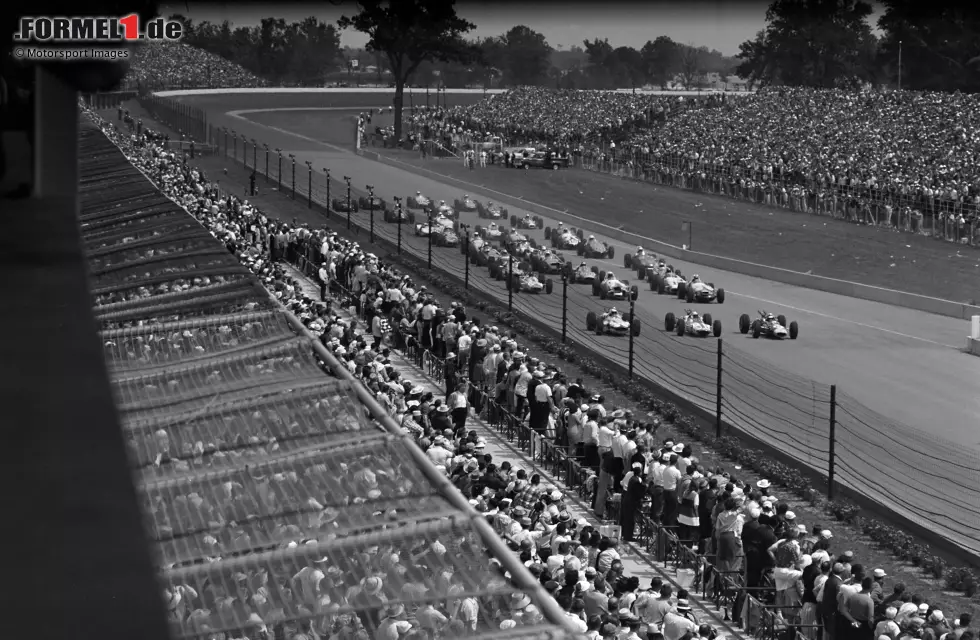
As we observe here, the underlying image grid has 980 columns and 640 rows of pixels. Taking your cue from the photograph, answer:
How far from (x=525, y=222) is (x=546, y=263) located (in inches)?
432

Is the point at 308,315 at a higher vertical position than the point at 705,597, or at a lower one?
higher

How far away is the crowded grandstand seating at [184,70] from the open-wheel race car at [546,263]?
215 feet

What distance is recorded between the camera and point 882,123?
6525 cm

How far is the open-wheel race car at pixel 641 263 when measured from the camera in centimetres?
3969

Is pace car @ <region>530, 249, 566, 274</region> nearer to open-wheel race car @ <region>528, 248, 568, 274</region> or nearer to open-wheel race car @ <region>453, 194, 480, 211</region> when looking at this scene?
open-wheel race car @ <region>528, 248, 568, 274</region>

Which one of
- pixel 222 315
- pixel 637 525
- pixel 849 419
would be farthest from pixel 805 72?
pixel 222 315

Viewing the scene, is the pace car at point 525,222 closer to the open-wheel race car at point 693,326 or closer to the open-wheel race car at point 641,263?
the open-wheel race car at point 641,263

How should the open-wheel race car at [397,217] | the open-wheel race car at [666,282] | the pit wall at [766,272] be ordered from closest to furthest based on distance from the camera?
the open-wheel race car at [666,282], the pit wall at [766,272], the open-wheel race car at [397,217]

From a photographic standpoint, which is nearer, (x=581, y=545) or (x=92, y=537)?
(x=92, y=537)

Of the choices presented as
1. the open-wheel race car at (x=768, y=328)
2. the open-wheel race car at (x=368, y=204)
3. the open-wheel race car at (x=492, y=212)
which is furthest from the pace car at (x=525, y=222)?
the open-wheel race car at (x=768, y=328)

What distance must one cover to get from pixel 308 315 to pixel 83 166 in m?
6.21

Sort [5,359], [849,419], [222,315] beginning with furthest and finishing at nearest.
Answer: [849,419] < [222,315] < [5,359]

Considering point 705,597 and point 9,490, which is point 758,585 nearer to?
point 705,597

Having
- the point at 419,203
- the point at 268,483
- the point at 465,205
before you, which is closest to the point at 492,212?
the point at 465,205
